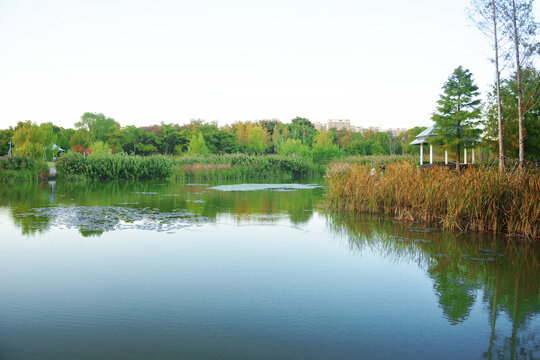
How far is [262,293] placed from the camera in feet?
14.5

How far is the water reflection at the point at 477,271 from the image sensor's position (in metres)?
3.51

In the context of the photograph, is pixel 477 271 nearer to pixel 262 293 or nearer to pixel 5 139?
pixel 262 293

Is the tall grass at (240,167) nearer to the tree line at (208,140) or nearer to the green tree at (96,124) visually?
the tree line at (208,140)

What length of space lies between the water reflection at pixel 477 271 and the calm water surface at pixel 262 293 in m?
0.02

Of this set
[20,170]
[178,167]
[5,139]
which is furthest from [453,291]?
[5,139]

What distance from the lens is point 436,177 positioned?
9062mm

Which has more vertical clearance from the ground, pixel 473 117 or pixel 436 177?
pixel 473 117

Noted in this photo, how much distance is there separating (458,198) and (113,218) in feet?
23.0

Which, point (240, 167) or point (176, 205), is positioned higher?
point (240, 167)

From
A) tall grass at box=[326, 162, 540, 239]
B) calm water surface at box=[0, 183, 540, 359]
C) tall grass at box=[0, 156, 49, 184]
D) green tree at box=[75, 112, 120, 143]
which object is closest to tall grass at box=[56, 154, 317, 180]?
tall grass at box=[0, 156, 49, 184]

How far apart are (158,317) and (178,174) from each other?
2349cm

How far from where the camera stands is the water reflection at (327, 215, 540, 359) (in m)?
3.51

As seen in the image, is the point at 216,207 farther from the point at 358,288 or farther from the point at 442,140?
the point at 442,140

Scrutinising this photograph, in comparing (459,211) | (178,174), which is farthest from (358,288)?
(178,174)
